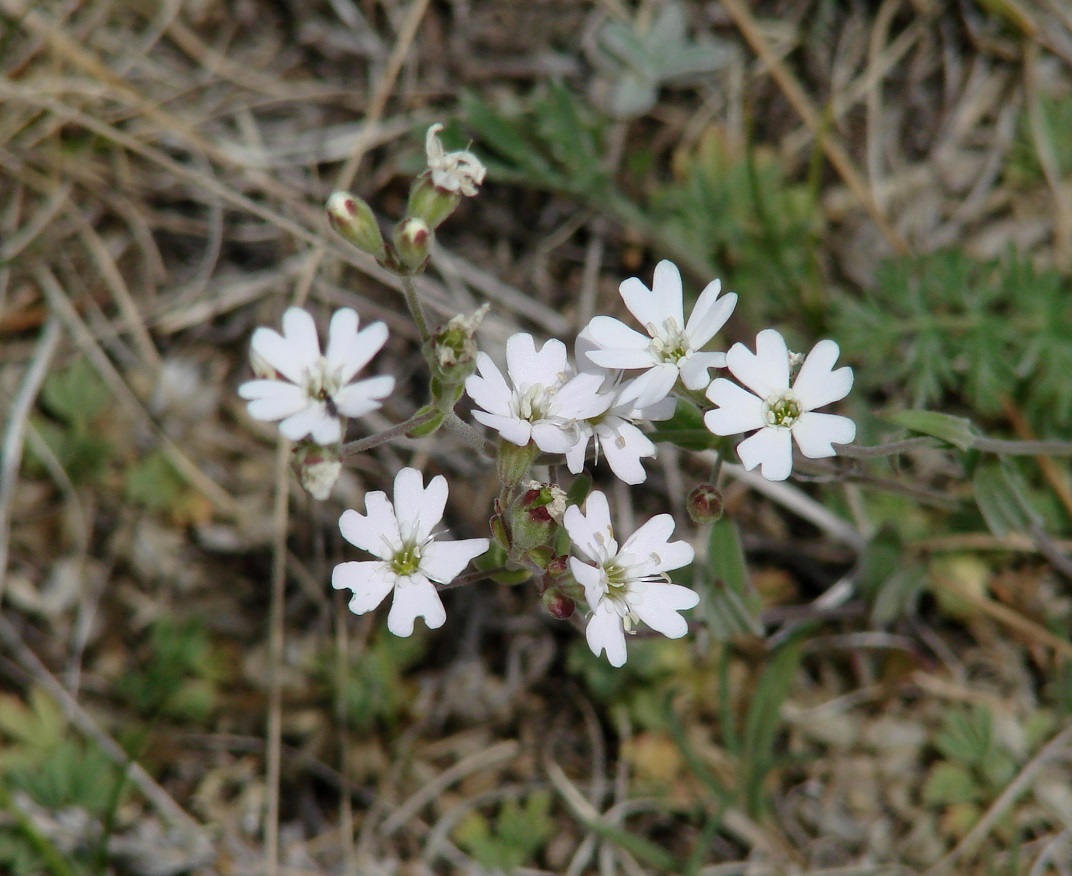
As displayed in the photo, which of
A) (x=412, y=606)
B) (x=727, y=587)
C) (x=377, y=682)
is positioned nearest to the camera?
(x=412, y=606)

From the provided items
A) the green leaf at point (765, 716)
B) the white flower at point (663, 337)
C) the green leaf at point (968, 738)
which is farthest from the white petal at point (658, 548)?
the green leaf at point (968, 738)

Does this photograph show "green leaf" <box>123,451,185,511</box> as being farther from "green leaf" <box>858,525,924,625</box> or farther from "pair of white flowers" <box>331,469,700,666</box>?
"green leaf" <box>858,525,924,625</box>

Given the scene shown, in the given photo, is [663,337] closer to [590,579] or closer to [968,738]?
[590,579]

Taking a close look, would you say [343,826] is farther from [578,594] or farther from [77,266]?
[77,266]

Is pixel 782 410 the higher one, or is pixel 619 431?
pixel 782 410

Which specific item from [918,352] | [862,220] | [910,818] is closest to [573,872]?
[910,818]

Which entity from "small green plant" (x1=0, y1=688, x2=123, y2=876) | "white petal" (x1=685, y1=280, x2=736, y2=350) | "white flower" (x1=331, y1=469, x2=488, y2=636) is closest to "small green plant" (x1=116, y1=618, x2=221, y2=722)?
"small green plant" (x1=0, y1=688, x2=123, y2=876)

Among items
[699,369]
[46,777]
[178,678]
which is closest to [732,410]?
[699,369]

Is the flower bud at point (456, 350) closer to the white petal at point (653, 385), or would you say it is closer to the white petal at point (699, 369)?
the white petal at point (653, 385)
